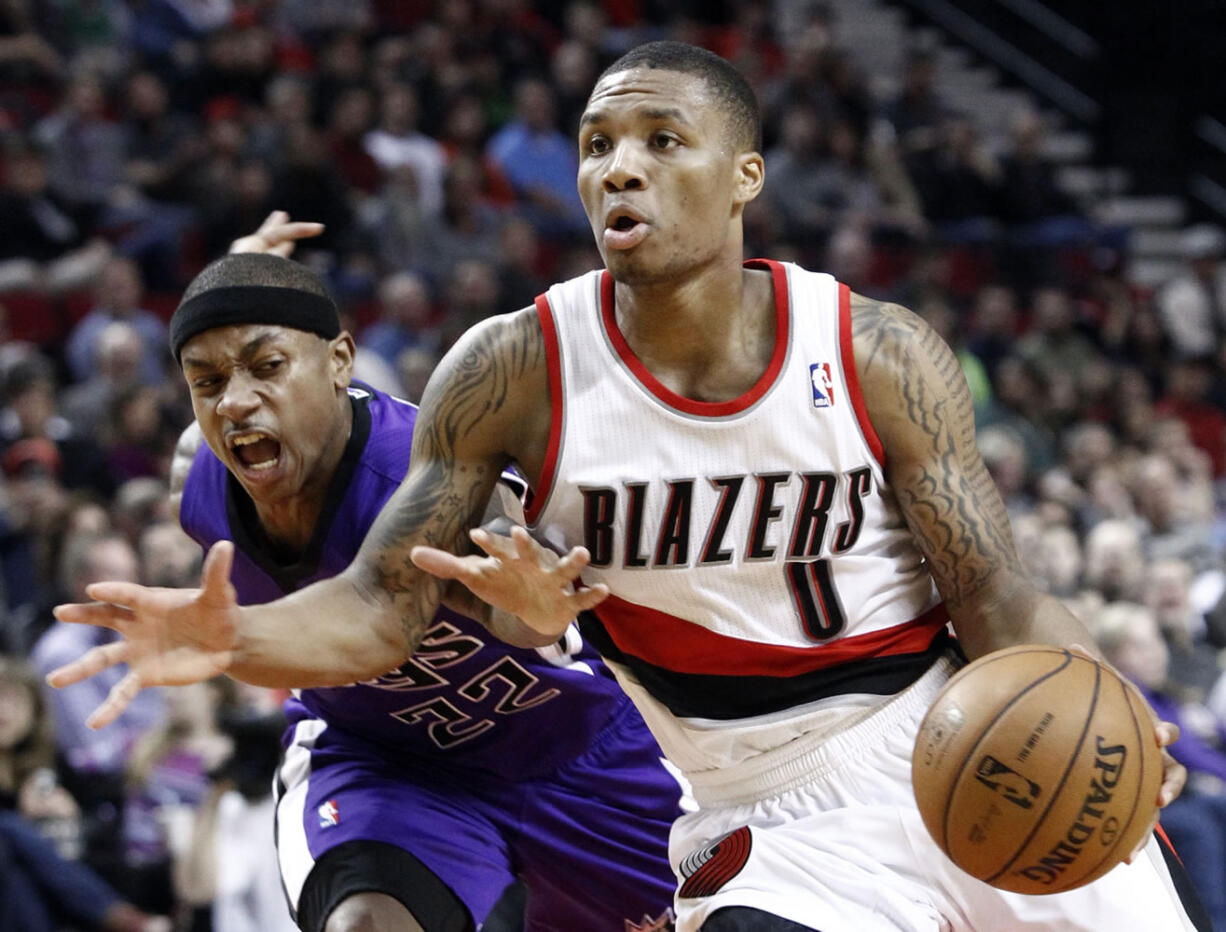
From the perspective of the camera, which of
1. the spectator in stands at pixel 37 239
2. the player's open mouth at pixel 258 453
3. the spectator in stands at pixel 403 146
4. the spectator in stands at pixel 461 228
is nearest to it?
the player's open mouth at pixel 258 453

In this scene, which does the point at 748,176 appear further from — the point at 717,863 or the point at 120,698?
the point at 120,698

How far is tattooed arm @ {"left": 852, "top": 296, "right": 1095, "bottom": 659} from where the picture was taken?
317 cm

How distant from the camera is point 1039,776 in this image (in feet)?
9.04

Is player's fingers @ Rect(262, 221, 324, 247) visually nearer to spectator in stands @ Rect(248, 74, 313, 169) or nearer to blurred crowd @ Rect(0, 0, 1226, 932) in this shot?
blurred crowd @ Rect(0, 0, 1226, 932)

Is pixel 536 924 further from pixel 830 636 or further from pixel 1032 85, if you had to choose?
pixel 1032 85

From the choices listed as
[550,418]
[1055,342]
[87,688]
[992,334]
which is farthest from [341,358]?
[1055,342]

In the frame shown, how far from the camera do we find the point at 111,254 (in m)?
8.91

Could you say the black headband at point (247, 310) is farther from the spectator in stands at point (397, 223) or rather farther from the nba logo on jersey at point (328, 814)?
the spectator in stands at point (397, 223)

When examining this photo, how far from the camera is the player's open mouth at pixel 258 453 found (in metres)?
3.60

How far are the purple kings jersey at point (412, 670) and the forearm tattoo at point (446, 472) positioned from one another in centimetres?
47

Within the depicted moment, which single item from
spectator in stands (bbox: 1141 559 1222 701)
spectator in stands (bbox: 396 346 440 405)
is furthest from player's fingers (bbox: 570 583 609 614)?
spectator in stands (bbox: 1141 559 1222 701)

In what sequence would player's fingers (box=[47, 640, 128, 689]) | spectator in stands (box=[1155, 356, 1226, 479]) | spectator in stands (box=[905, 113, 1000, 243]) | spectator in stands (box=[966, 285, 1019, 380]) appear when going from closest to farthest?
player's fingers (box=[47, 640, 128, 689])
spectator in stands (box=[966, 285, 1019, 380])
spectator in stands (box=[1155, 356, 1226, 479])
spectator in stands (box=[905, 113, 1000, 243])

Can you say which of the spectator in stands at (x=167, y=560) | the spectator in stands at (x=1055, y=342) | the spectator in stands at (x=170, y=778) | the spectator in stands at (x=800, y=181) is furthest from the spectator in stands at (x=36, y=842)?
the spectator in stands at (x=1055, y=342)

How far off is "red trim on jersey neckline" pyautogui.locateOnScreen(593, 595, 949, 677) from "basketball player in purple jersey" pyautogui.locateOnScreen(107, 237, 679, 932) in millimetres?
484
